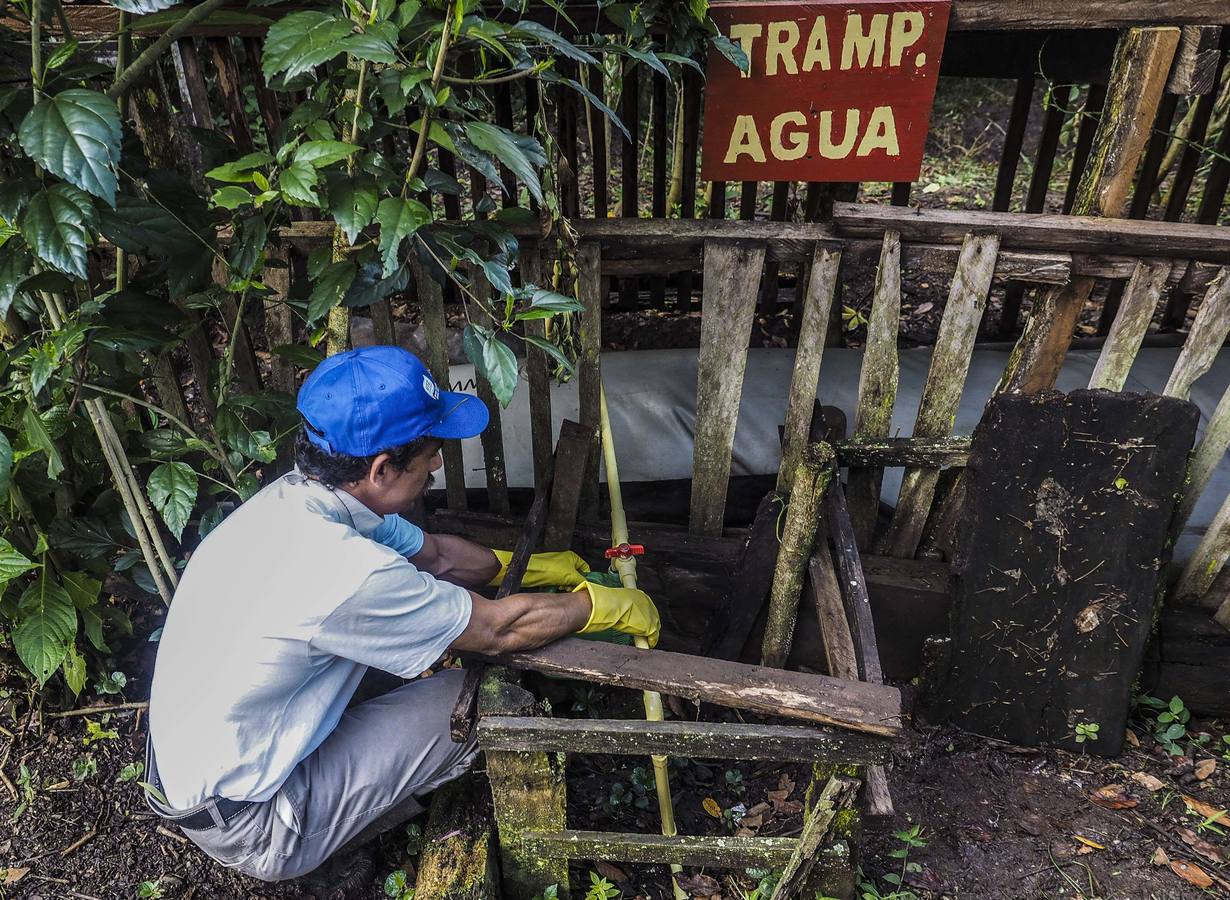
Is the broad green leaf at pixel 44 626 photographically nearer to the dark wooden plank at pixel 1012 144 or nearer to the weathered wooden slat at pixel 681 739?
the weathered wooden slat at pixel 681 739

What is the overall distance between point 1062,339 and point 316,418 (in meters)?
2.32

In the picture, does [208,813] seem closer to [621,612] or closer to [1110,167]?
[621,612]

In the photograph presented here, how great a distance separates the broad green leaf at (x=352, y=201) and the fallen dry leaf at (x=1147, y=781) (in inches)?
124

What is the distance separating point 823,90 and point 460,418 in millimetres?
1458

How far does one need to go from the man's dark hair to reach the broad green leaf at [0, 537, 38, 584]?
0.88 meters

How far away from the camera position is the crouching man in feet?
7.04

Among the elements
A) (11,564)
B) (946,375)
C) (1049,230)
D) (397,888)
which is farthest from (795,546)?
(11,564)

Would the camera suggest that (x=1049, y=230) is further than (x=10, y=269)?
Yes

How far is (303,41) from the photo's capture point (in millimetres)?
1851

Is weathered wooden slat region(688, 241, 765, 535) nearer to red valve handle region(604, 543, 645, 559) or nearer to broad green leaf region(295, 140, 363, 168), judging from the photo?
red valve handle region(604, 543, 645, 559)

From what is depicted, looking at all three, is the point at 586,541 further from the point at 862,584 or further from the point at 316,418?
the point at 316,418

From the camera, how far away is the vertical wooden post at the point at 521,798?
7.61 ft

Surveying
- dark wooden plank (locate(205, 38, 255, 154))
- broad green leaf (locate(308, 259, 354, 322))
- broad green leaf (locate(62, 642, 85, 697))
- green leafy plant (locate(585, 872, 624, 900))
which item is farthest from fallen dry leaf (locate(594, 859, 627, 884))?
dark wooden plank (locate(205, 38, 255, 154))

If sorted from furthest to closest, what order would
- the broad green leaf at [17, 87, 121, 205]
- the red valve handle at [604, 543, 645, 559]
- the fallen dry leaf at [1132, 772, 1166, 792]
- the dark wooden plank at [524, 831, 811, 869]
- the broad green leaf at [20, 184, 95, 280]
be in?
the fallen dry leaf at [1132, 772, 1166, 792], the red valve handle at [604, 543, 645, 559], the dark wooden plank at [524, 831, 811, 869], the broad green leaf at [20, 184, 95, 280], the broad green leaf at [17, 87, 121, 205]
